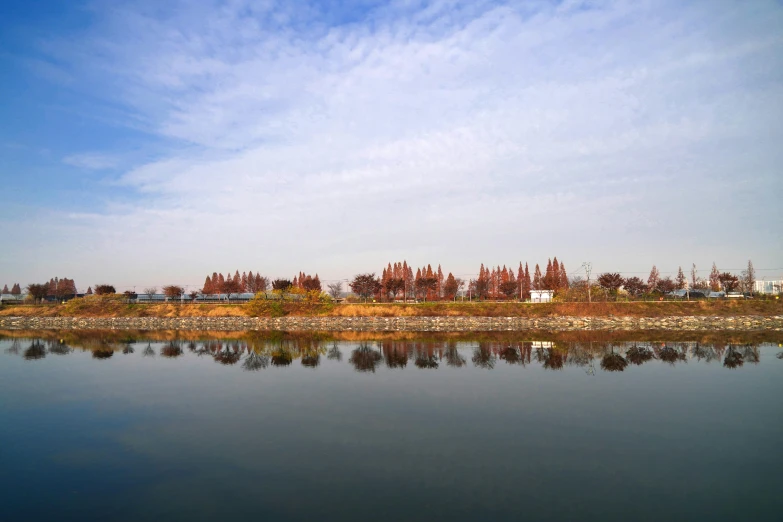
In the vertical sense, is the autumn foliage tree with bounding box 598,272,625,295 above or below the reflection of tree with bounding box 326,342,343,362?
above

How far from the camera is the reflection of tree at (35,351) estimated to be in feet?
78.3

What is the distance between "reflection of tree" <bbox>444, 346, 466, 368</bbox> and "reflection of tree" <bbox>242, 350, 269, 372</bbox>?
829 cm

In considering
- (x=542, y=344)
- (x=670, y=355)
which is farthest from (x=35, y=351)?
(x=670, y=355)

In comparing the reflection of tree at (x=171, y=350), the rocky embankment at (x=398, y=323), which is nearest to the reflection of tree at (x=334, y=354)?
the reflection of tree at (x=171, y=350)

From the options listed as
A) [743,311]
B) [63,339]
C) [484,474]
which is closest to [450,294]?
[743,311]

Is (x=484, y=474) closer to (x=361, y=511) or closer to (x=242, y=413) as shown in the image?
(x=361, y=511)

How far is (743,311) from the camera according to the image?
135ft

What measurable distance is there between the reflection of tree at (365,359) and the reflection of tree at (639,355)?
11.3 meters

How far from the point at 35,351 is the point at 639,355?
3232cm

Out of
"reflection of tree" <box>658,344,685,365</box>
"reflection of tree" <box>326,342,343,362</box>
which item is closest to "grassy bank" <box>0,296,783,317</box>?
"reflection of tree" <box>658,344,685,365</box>

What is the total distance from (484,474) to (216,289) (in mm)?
73342

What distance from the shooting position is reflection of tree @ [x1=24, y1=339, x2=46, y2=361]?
23.9 metres

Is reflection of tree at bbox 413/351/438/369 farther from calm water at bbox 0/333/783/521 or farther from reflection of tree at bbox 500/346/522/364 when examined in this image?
reflection of tree at bbox 500/346/522/364

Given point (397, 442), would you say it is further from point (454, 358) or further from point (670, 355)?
point (670, 355)
